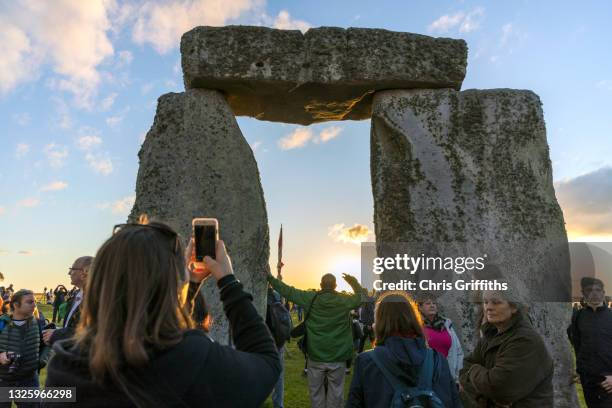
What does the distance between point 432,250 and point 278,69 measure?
7.39 feet

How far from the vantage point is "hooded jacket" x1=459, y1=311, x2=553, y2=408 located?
280 centimetres

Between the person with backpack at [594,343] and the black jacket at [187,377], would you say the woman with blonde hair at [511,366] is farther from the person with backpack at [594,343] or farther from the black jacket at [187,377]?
the black jacket at [187,377]

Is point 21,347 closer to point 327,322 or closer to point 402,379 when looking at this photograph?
point 327,322

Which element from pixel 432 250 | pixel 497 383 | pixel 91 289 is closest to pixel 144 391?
pixel 91 289

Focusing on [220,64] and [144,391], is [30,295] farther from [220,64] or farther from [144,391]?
[144,391]

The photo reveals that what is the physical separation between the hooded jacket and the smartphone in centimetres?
191

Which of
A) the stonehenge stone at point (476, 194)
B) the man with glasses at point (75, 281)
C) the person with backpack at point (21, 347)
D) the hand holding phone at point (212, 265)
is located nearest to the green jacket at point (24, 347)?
the person with backpack at point (21, 347)

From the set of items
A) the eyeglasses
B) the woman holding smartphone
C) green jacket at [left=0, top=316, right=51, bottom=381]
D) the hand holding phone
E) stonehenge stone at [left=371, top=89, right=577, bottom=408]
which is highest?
stonehenge stone at [left=371, top=89, right=577, bottom=408]

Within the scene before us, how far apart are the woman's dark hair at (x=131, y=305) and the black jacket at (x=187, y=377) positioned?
0.02 metres

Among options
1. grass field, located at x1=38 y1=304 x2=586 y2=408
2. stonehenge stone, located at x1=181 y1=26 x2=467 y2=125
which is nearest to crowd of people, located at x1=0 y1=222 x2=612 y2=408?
grass field, located at x1=38 y1=304 x2=586 y2=408

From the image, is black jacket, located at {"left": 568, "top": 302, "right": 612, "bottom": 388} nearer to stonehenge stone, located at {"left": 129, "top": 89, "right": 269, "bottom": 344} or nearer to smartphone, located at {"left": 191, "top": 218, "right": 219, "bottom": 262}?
stonehenge stone, located at {"left": 129, "top": 89, "right": 269, "bottom": 344}

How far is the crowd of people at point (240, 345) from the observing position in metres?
1.28

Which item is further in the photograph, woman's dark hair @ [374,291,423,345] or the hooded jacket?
the hooded jacket

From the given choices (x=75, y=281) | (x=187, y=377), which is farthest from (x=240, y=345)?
(x=75, y=281)
